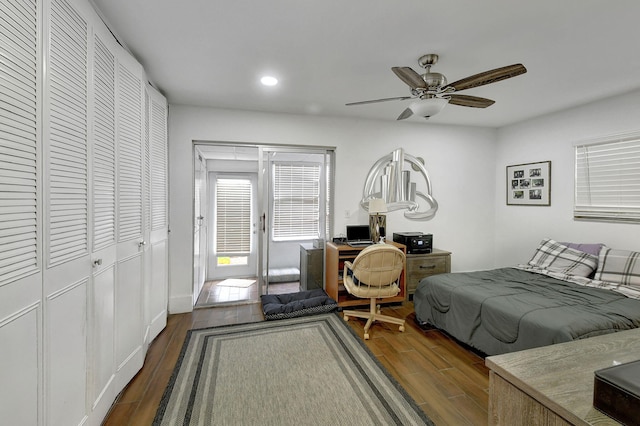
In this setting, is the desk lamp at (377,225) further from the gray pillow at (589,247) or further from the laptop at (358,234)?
the gray pillow at (589,247)

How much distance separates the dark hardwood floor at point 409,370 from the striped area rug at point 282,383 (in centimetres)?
12

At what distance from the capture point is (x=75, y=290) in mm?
1476

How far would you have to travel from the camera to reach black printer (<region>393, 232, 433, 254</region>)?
394 cm

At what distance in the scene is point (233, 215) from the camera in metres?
5.03

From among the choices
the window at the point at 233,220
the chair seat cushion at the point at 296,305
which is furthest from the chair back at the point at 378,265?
the window at the point at 233,220

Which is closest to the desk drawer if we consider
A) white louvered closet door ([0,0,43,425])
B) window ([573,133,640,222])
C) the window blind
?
window ([573,133,640,222])

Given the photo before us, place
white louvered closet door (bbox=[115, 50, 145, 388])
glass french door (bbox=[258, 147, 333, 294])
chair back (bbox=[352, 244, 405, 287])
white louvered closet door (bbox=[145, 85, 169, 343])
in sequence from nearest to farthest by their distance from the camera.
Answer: white louvered closet door (bbox=[115, 50, 145, 388]), white louvered closet door (bbox=[145, 85, 169, 343]), chair back (bbox=[352, 244, 405, 287]), glass french door (bbox=[258, 147, 333, 294])

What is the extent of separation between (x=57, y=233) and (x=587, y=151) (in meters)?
5.12

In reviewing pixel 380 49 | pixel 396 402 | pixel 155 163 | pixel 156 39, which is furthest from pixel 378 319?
pixel 156 39

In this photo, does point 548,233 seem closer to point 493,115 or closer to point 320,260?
point 493,115

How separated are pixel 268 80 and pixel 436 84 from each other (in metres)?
1.58

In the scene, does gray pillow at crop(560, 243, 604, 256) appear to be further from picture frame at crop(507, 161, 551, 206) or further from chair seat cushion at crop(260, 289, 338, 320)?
chair seat cushion at crop(260, 289, 338, 320)

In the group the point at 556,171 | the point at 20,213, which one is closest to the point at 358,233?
the point at 556,171

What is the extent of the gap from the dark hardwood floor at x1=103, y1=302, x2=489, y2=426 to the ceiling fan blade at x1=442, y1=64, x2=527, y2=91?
7.33ft
